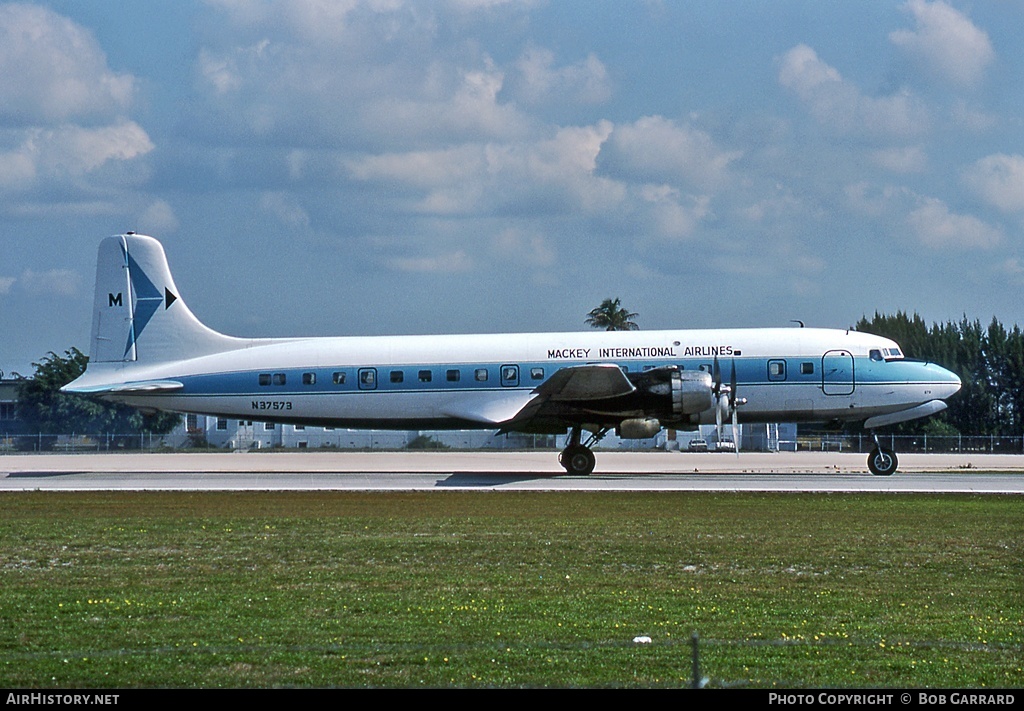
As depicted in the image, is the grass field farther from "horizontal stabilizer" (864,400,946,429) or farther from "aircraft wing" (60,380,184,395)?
"aircraft wing" (60,380,184,395)

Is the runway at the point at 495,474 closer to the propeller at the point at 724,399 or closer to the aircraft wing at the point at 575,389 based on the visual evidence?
the propeller at the point at 724,399

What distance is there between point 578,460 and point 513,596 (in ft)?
77.6

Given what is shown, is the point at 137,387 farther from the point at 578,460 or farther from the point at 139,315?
the point at 578,460

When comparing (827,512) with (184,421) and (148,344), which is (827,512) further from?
(184,421)

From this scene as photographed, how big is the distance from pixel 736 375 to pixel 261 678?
1140 inches

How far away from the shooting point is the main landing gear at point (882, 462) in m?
38.7

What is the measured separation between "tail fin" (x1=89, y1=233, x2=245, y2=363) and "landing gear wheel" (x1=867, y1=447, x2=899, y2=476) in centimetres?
2287

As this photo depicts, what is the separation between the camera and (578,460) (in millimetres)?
38688

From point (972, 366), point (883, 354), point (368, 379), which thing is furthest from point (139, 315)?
point (972, 366)

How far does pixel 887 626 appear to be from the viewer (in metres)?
12.9

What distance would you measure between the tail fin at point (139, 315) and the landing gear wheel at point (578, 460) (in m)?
12.8

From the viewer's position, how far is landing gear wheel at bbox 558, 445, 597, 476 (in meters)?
38.7

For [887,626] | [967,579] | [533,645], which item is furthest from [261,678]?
[967,579]

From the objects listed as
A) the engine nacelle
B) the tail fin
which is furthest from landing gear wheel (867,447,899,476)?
the tail fin
